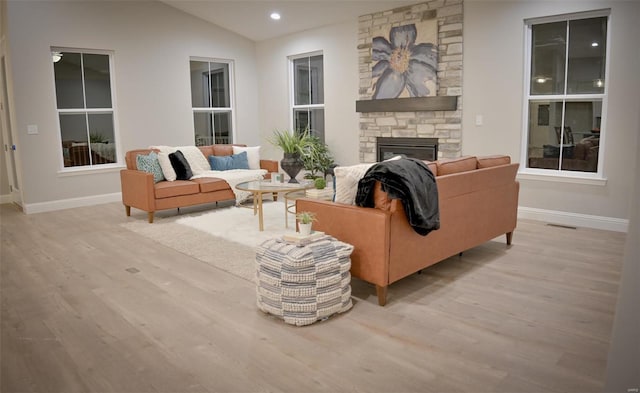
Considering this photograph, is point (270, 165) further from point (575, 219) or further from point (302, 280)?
point (302, 280)

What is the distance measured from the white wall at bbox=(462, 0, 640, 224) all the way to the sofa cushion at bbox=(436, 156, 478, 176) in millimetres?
1957

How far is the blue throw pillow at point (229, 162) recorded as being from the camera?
6.88m

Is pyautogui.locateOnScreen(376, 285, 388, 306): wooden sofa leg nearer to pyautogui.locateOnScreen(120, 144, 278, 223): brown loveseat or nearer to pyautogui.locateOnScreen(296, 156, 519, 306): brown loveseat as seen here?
pyautogui.locateOnScreen(296, 156, 519, 306): brown loveseat

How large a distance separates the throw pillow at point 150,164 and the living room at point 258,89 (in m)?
1.59

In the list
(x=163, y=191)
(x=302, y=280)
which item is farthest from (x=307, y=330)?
(x=163, y=191)

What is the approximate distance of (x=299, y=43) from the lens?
27.0 feet

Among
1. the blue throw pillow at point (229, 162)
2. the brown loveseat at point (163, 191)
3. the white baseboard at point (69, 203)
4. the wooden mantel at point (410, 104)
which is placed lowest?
the white baseboard at point (69, 203)

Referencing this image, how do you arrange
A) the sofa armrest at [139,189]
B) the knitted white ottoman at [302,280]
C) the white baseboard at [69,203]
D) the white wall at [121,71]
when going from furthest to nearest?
the white baseboard at [69,203]
the white wall at [121,71]
the sofa armrest at [139,189]
the knitted white ottoman at [302,280]

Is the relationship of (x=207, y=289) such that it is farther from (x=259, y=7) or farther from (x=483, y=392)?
(x=259, y=7)

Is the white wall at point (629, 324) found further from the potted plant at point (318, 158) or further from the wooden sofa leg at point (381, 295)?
the potted plant at point (318, 158)

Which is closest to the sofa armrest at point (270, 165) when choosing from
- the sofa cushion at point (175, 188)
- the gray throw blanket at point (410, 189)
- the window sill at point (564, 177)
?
the sofa cushion at point (175, 188)

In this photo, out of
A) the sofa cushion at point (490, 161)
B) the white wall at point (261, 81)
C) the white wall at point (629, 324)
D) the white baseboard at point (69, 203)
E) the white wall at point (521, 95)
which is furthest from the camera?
the white baseboard at point (69, 203)

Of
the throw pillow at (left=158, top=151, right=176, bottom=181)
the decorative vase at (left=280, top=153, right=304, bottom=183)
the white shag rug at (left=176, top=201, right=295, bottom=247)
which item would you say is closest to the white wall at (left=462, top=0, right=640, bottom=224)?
the decorative vase at (left=280, top=153, right=304, bottom=183)

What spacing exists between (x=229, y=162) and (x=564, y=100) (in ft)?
14.4
